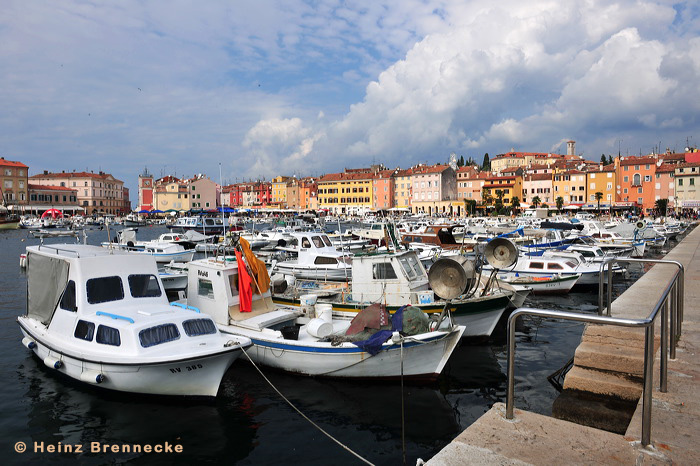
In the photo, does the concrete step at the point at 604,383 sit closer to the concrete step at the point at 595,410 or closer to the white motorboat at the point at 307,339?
the concrete step at the point at 595,410

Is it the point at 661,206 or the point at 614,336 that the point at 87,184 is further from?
the point at 614,336

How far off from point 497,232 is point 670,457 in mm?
49152

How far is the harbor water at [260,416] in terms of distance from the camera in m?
9.89

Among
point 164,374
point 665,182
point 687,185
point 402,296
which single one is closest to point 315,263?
point 402,296

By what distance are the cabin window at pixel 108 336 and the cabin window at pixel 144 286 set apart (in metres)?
1.81

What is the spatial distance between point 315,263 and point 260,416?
1725 centimetres

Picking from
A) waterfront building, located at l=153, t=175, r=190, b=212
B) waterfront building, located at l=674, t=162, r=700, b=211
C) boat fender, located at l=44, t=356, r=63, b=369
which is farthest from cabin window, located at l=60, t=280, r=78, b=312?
waterfront building, located at l=153, t=175, r=190, b=212

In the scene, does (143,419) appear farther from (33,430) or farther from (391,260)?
(391,260)

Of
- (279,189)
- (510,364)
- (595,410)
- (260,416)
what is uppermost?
(279,189)

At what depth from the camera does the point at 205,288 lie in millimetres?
15227

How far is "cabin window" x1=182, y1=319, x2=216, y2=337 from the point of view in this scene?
466 inches

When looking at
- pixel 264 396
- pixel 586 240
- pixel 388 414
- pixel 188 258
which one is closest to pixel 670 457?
pixel 388 414

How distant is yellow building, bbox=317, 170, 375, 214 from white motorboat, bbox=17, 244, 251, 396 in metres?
120

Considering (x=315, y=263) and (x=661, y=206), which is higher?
(x=661, y=206)
